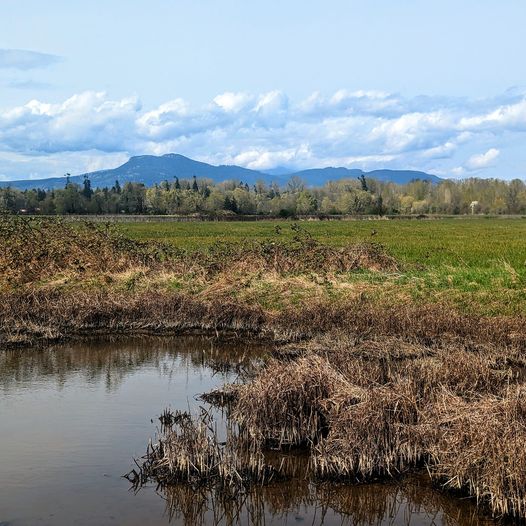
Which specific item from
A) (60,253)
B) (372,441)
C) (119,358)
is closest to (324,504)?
(372,441)

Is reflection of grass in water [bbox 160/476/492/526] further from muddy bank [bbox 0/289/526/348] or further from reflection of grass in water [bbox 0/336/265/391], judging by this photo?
muddy bank [bbox 0/289/526/348]

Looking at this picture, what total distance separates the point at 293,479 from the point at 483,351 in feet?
29.2

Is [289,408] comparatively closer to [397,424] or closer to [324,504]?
[397,424]

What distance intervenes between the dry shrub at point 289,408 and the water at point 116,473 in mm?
1210

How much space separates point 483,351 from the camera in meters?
Answer: 17.7

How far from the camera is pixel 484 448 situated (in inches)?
362

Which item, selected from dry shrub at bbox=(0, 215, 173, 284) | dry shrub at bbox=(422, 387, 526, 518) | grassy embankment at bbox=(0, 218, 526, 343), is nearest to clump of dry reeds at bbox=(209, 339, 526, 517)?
dry shrub at bbox=(422, 387, 526, 518)

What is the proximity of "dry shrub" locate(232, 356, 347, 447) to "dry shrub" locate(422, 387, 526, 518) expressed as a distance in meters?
1.92

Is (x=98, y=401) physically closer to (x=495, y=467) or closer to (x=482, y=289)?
(x=495, y=467)

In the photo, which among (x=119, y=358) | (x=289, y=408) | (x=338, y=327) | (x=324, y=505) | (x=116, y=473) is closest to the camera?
(x=324, y=505)

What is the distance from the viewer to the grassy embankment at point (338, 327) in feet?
33.8

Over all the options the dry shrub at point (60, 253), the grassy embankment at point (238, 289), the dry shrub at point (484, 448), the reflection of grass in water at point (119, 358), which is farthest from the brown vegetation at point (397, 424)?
the dry shrub at point (60, 253)

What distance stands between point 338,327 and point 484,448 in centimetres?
1135

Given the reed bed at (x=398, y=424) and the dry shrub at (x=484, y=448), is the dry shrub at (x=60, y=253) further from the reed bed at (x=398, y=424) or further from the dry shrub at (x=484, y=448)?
the dry shrub at (x=484, y=448)
